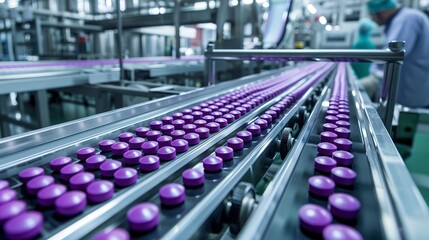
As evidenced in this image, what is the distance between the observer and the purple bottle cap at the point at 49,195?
34 cm

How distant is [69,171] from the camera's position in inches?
16.0

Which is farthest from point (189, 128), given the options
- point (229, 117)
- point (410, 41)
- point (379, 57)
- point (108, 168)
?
point (410, 41)

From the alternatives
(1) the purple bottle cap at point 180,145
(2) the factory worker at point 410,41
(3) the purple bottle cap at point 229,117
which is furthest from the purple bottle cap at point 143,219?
(2) the factory worker at point 410,41

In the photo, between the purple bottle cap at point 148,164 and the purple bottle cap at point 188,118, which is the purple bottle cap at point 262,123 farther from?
the purple bottle cap at point 148,164

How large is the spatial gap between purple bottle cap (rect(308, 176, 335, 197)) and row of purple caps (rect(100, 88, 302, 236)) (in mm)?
147

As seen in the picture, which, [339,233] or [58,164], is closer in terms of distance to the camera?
[339,233]

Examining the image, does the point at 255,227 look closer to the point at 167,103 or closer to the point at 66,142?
the point at 66,142

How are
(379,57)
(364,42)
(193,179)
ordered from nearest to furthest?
(193,179), (379,57), (364,42)

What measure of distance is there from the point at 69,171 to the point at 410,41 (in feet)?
8.67

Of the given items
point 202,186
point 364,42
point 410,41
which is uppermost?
point 364,42

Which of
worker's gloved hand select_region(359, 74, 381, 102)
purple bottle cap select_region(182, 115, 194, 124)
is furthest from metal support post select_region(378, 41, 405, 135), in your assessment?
worker's gloved hand select_region(359, 74, 381, 102)

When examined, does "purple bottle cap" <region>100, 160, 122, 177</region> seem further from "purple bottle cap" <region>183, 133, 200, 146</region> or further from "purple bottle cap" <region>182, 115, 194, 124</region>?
"purple bottle cap" <region>182, 115, 194, 124</region>

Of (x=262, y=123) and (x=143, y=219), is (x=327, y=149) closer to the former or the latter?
(x=262, y=123)

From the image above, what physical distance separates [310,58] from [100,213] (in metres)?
0.97
